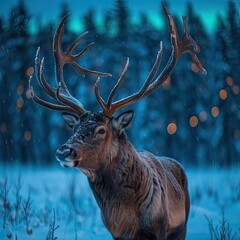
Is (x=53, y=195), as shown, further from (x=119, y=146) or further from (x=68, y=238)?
(x=119, y=146)

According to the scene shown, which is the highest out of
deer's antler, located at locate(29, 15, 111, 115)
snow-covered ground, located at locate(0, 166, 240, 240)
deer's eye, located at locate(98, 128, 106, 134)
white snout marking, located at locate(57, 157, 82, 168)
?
deer's antler, located at locate(29, 15, 111, 115)

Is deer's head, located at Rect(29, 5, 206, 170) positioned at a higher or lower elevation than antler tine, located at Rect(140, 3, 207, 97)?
lower

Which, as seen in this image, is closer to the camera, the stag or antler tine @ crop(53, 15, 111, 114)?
the stag

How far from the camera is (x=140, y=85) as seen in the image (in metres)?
19.8

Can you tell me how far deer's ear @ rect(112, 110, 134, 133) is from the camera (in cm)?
465

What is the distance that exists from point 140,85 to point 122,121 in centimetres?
1524

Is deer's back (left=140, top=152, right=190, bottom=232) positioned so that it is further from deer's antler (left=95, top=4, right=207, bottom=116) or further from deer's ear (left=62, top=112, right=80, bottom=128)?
deer's ear (left=62, top=112, right=80, bottom=128)

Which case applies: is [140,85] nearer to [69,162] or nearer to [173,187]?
[173,187]

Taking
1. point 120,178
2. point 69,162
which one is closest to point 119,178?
point 120,178

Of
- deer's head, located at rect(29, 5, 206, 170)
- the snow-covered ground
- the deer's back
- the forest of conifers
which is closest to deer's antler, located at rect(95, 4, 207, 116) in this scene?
deer's head, located at rect(29, 5, 206, 170)

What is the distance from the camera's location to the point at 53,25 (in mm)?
18641

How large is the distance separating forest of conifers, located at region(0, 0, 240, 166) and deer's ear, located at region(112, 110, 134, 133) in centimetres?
1249

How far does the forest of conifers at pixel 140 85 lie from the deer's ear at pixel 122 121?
12.5m

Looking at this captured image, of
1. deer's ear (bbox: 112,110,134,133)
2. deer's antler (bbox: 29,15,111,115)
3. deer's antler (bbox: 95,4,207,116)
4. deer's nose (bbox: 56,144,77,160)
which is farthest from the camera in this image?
deer's antler (bbox: 29,15,111,115)
